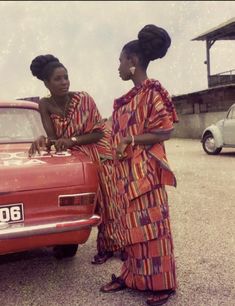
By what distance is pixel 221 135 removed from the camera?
43.6 feet

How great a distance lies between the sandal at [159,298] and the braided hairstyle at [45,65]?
6.09 ft

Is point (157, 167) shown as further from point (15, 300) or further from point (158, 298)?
point (15, 300)

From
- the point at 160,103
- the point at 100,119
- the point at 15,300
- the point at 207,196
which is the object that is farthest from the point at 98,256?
the point at 207,196

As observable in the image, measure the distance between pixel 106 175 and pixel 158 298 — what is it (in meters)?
1.21

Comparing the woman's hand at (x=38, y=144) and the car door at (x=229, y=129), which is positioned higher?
the woman's hand at (x=38, y=144)

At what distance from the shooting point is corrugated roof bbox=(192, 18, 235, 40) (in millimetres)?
22553

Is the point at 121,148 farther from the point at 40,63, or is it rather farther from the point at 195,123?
the point at 195,123

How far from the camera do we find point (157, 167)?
3.01 m

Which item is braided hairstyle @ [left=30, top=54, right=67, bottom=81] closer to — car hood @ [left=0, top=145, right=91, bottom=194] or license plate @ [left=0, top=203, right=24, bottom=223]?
car hood @ [left=0, top=145, right=91, bottom=194]

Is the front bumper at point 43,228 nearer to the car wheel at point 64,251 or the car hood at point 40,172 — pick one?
the car hood at point 40,172

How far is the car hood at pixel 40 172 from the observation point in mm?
3039

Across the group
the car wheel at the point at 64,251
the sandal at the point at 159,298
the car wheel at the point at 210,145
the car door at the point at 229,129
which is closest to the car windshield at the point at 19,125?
the car wheel at the point at 64,251

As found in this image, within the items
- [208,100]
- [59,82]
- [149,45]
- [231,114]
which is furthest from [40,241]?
[208,100]

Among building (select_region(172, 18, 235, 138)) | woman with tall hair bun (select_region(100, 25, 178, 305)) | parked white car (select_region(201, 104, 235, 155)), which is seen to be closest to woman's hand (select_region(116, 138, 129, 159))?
woman with tall hair bun (select_region(100, 25, 178, 305))
